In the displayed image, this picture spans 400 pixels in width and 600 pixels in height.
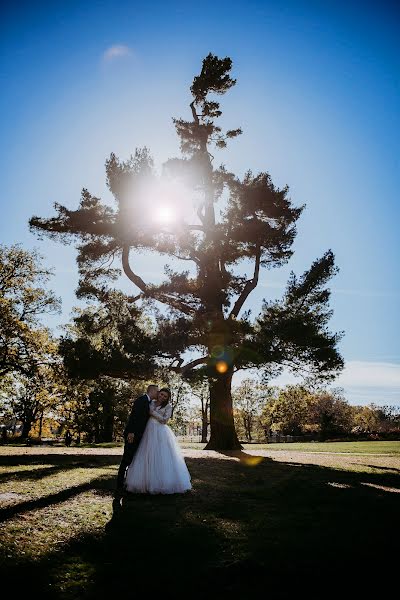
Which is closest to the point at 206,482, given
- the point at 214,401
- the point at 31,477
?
the point at 31,477

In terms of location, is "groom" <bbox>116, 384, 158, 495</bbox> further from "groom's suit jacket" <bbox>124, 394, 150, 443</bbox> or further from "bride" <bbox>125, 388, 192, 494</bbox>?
"bride" <bbox>125, 388, 192, 494</bbox>

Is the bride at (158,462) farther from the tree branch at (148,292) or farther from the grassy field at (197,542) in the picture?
the tree branch at (148,292)

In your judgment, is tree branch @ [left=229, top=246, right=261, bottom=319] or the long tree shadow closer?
the long tree shadow

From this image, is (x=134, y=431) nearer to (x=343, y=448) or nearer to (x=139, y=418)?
(x=139, y=418)

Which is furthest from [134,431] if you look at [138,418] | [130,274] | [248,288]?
[248,288]

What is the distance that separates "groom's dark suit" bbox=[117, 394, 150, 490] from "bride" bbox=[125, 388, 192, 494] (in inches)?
4.4

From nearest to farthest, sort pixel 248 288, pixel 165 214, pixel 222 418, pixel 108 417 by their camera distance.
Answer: pixel 165 214 < pixel 222 418 < pixel 248 288 < pixel 108 417

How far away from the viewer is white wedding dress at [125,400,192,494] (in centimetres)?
705

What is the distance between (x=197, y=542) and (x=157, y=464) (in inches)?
123

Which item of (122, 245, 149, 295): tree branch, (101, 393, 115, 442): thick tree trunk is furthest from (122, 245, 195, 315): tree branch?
(101, 393, 115, 442): thick tree trunk

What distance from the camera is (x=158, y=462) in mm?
7219

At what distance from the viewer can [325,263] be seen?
18.1 metres

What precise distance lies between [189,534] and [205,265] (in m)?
16.7

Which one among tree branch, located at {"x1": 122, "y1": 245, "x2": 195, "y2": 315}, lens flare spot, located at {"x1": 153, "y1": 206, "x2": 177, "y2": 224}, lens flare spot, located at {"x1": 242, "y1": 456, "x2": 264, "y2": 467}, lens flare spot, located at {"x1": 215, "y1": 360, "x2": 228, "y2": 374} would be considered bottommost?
lens flare spot, located at {"x1": 242, "y1": 456, "x2": 264, "y2": 467}
